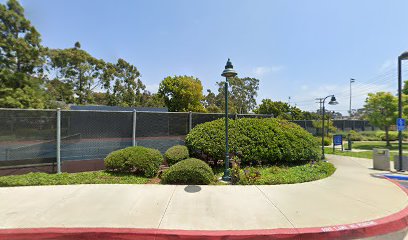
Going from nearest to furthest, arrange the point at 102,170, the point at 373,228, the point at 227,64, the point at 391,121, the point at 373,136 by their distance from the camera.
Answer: the point at 373,228
the point at 227,64
the point at 102,170
the point at 391,121
the point at 373,136

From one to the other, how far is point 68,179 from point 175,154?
3.29m

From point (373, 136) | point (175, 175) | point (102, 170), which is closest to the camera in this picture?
point (175, 175)

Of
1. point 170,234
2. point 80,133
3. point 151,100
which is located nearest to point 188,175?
point 170,234

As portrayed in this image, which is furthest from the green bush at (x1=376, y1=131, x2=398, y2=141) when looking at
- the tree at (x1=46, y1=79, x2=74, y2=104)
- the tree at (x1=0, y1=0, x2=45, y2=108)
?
the tree at (x1=46, y1=79, x2=74, y2=104)

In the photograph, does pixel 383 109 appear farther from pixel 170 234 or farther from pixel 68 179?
pixel 68 179

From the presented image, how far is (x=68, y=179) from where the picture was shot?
6191 millimetres

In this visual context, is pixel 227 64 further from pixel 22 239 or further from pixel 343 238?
pixel 22 239

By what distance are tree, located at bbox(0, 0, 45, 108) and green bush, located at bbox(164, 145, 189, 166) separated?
1550cm

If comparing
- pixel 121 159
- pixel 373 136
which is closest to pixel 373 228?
pixel 121 159

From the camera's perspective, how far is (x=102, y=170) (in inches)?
288

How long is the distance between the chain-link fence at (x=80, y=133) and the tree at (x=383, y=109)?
61.6 feet

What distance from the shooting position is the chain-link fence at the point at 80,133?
6.38 meters

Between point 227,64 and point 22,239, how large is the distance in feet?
19.8

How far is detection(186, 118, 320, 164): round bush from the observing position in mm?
7828
